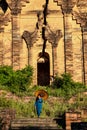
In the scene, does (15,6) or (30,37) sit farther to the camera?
(15,6)

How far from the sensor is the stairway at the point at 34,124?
20.6 metres

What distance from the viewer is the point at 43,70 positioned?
33906mm

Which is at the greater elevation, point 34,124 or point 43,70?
point 34,124

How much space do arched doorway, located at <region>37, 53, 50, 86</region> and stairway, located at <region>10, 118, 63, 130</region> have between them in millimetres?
11019

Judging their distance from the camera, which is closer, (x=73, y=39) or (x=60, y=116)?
(x=60, y=116)

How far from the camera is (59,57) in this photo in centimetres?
3231

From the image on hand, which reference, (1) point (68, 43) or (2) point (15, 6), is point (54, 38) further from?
(2) point (15, 6)

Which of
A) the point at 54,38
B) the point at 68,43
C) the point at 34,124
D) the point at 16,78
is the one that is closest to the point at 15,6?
the point at 54,38

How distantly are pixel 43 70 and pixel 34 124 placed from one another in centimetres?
1293

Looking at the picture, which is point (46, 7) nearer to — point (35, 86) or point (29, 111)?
point (35, 86)

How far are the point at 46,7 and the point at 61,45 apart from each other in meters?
2.72

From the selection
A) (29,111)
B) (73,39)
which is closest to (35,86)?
(73,39)

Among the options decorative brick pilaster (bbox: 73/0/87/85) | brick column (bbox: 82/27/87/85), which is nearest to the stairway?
brick column (bbox: 82/27/87/85)

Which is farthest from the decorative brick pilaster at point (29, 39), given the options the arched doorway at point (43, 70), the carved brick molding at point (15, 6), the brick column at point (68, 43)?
the brick column at point (68, 43)
